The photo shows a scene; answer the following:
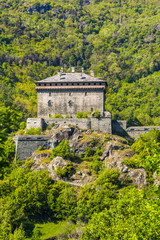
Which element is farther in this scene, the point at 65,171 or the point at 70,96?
the point at 70,96

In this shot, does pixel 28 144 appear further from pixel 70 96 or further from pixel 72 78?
pixel 72 78

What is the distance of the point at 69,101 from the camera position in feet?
261

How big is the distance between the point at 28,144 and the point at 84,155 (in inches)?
389

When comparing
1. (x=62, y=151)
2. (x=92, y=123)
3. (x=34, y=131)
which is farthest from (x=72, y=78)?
(x=62, y=151)

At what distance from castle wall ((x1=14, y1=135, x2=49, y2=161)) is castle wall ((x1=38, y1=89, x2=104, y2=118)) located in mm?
8630

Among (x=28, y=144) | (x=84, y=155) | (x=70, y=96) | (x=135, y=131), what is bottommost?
(x=84, y=155)

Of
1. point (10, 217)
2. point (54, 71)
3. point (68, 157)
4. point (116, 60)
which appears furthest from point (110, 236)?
point (116, 60)

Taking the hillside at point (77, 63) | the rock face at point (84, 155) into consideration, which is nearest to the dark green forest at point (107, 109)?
the hillside at point (77, 63)

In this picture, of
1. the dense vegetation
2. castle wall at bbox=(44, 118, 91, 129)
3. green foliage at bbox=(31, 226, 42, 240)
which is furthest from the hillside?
green foliage at bbox=(31, 226, 42, 240)

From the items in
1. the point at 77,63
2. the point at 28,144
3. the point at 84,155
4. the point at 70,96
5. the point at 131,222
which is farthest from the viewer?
the point at 77,63

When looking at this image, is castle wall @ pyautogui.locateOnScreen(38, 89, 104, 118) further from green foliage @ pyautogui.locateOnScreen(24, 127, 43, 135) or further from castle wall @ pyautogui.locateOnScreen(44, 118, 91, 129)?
green foliage @ pyautogui.locateOnScreen(24, 127, 43, 135)

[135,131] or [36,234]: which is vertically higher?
[135,131]

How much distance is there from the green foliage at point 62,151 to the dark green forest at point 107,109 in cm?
445

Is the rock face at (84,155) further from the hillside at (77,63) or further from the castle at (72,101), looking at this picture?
the hillside at (77,63)
